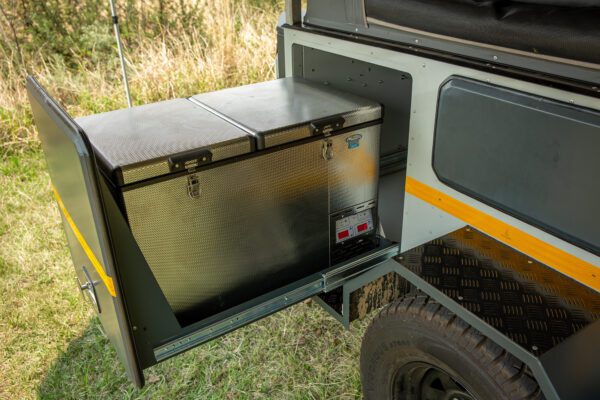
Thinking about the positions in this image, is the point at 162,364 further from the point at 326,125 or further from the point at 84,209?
the point at 326,125

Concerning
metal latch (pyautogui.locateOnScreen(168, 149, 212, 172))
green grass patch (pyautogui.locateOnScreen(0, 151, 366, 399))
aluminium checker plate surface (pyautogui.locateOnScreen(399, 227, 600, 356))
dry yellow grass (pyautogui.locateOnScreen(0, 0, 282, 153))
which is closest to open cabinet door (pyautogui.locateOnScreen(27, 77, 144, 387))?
metal latch (pyautogui.locateOnScreen(168, 149, 212, 172))

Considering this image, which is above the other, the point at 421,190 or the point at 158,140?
the point at 158,140

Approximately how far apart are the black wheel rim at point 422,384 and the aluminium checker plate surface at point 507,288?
0.31 m

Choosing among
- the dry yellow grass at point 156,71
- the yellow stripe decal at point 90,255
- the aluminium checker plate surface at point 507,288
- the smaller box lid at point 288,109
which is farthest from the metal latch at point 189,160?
the dry yellow grass at point 156,71

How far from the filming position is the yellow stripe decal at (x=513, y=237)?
160 centimetres

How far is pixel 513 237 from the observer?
179 centimetres

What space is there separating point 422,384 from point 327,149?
1005 mm

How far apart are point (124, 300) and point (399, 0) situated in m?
1.52

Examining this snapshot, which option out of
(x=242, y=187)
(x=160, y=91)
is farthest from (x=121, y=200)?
(x=160, y=91)

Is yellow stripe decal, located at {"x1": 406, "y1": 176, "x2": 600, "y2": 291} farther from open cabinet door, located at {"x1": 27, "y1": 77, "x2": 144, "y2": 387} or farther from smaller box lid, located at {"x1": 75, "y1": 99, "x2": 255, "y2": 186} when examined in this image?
open cabinet door, located at {"x1": 27, "y1": 77, "x2": 144, "y2": 387}

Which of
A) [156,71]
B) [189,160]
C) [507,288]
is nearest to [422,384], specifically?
[507,288]

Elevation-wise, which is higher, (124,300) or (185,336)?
(124,300)

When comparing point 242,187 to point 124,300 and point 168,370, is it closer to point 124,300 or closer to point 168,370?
point 124,300

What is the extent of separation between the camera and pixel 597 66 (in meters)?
1.41
